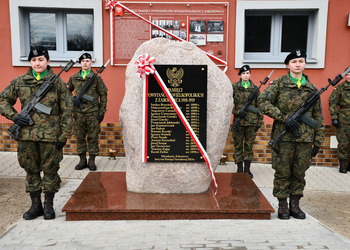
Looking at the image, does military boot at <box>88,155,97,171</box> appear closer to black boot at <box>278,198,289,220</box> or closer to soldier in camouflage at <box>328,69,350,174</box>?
black boot at <box>278,198,289,220</box>

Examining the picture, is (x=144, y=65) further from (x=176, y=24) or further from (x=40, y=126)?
(x=176, y=24)

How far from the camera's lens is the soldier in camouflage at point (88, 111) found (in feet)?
21.8

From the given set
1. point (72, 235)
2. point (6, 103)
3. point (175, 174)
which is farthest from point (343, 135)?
point (6, 103)

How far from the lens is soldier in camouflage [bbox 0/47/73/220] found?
409cm

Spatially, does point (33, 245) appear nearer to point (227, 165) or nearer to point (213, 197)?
point (213, 197)

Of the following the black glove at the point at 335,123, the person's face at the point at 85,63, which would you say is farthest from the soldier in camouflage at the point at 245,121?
the person's face at the point at 85,63

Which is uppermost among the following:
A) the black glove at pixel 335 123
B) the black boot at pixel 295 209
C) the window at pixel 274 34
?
the window at pixel 274 34

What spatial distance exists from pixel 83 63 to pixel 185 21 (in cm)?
227

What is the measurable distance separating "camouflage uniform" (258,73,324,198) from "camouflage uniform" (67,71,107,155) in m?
3.47

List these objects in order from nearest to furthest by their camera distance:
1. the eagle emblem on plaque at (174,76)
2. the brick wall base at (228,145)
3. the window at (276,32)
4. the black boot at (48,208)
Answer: the black boot at (48,208) < the eagle emblem on plaque at (174,76) < the window at (276,32) < the brick wall base at (228,145)

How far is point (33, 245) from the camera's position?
137 inches

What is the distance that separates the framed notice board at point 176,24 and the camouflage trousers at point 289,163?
3.58 meters

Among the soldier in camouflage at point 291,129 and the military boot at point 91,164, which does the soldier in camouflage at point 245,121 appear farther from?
the military boot at point 91,164

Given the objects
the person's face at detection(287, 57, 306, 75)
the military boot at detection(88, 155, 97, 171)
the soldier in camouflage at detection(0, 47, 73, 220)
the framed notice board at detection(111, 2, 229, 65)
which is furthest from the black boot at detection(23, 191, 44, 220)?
the framed notice board at detection(111, 2, 229, 65)
